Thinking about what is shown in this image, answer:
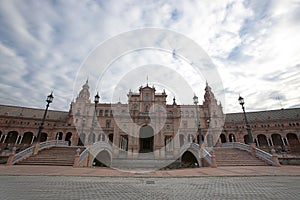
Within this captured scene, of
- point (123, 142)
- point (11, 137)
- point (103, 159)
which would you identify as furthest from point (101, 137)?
point (11, 137)

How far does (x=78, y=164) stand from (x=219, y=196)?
1353 centimetres

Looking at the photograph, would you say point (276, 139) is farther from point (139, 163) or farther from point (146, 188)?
point (146, 188)

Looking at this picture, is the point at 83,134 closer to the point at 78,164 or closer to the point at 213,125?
the point at 78,164

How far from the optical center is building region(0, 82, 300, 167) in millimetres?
32500

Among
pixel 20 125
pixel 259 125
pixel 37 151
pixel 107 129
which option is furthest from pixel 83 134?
pixel 259 125

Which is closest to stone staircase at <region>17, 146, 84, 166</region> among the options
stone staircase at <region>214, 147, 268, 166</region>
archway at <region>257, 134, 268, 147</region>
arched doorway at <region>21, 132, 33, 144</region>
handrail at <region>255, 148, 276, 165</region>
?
stone staircase at <region>214, 147, 268, 166</region>

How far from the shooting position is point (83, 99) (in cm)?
4575

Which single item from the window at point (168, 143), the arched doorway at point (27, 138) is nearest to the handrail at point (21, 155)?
the window at point (168, 143)

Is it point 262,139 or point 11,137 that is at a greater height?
point 262,139

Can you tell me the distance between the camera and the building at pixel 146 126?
1280 inches

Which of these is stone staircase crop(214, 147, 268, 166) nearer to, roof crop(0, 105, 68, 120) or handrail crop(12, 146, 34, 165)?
handrail crop(12, 146, 34, 165)

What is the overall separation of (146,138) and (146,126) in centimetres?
397

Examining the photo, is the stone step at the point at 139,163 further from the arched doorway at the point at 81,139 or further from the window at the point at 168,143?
the arched doorway at the point at 81,139

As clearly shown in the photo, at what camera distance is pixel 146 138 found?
3531 centimetres
